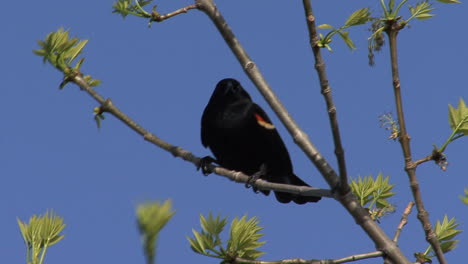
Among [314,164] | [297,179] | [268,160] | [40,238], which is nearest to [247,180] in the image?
[314,164]

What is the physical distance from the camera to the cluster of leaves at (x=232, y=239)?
9.11 ft

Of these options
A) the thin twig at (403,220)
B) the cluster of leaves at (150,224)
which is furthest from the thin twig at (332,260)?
the cluster of leaves at (150,224)

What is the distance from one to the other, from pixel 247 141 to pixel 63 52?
254 cm

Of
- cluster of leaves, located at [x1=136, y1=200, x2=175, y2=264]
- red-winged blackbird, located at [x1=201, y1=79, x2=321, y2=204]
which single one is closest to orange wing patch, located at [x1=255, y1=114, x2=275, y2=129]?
red-winged blackbird, located at [x1=201, y1=79, x2=321, y2=204]

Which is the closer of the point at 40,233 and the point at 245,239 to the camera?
the point at 40,233

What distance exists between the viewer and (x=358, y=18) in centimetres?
230

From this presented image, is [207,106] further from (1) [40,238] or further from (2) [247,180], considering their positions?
(1) [40,238]

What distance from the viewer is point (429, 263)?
8.65ft

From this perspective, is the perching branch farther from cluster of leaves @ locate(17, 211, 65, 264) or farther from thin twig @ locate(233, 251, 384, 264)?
cluster of leaves @ locate(17, 211, 65, 264)

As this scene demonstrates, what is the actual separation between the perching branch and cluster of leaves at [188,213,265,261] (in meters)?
0.59

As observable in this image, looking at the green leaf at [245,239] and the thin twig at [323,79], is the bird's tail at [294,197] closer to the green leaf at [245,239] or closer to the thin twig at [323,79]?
the green leaf at [245,239]

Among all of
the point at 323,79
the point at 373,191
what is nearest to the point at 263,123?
the point at 373,191

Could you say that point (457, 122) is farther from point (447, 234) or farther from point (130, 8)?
point (130, 8)

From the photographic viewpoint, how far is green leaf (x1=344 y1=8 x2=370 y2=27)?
7.49 ft
